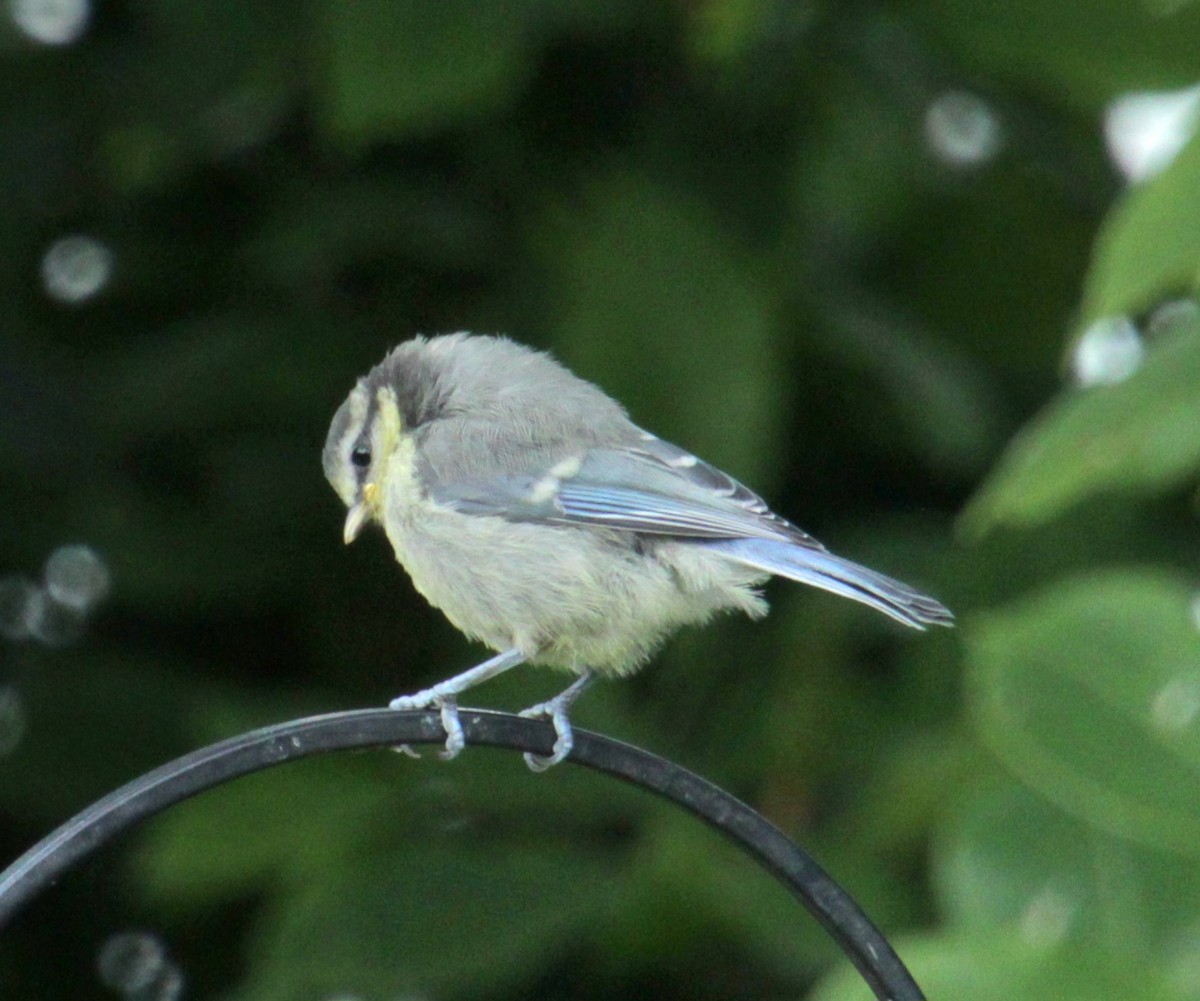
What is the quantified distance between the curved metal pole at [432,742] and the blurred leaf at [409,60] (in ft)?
3.30

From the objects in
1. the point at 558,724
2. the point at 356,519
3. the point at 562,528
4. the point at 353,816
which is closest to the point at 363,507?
the point at 356,519

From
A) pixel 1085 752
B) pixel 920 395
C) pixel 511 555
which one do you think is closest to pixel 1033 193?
pixel 920 395

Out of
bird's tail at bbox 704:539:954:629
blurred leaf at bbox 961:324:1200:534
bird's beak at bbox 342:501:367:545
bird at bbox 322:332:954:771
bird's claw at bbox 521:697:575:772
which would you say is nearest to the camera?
blurred leaf at bbox 961:324:1200:534

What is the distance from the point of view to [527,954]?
2188mm

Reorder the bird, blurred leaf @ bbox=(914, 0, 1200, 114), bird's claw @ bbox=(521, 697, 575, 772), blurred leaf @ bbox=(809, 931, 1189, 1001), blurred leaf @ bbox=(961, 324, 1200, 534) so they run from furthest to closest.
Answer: blurred leaf @ bbox=(914, 0, 1200, 114) < the bird < bird's claw @ bbox=(521, 697, 575, 772) < blurred leaf @ bbox=(961, 324, 1200, 534) < blurred leaf @ bbox=(809, 931, 1189, 1001)

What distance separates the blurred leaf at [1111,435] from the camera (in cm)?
154

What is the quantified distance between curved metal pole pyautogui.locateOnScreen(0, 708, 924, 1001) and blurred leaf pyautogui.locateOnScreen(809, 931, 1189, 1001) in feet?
0.13

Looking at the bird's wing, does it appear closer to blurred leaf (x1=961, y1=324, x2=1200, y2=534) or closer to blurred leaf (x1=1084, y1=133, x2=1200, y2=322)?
blurred leaf (x1=961, y1=324, x2=1200, y2=534)

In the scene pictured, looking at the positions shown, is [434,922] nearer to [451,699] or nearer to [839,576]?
[451,699]

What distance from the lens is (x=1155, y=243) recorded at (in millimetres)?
1562

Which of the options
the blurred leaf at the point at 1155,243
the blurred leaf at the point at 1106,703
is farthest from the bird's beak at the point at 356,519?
the blurred leaf at the point at 1155,243

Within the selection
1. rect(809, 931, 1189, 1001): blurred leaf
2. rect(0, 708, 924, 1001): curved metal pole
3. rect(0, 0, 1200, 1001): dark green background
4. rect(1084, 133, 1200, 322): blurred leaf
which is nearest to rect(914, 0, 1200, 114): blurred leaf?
rect(0, 0, 1200, 1001): dark green background

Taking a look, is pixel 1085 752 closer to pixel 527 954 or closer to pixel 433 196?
pixel 527 954

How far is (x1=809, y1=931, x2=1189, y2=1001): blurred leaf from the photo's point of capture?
4.44 ft
